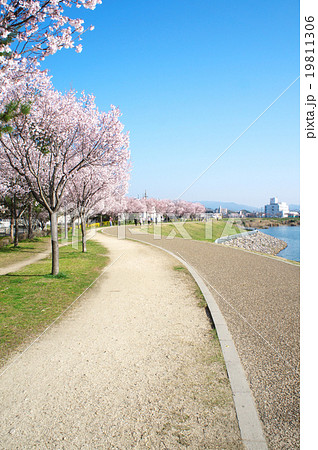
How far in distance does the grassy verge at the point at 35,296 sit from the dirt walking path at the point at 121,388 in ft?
1.64

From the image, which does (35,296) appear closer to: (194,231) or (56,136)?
(56,136)

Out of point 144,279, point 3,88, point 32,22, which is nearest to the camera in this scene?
point 32,22

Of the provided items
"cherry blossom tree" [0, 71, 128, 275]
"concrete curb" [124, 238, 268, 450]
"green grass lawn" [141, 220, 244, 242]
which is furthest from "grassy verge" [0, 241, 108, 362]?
"green grass lawn" [141, 220, 244, 242]

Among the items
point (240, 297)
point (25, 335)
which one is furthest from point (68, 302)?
point (240, 297)

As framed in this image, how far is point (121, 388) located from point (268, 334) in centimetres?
332

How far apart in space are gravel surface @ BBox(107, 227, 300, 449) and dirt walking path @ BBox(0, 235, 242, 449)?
44 centimetres

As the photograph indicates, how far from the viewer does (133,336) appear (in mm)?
6102

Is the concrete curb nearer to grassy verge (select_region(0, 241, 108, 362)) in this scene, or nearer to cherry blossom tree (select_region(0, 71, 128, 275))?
grassy verge (select_region(0, 241, 108, 362))

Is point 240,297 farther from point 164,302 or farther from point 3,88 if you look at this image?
point 3,88

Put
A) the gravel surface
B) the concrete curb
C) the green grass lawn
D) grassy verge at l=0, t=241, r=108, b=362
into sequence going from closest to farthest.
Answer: the concrete curb
the gravel surface
grassy verge at l=0, t=241, r=108, b=362
the green grass lawn

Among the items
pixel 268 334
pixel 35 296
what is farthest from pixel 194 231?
pixel 268 334

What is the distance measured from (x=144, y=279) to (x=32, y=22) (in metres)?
8.70

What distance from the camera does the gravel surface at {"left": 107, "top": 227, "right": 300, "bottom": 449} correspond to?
3.59 meters

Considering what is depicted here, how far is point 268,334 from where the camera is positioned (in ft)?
20.2
